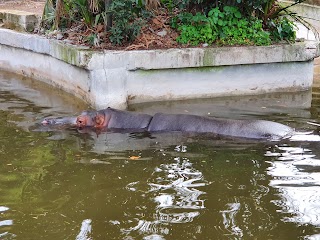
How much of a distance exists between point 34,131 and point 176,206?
3.00 meters

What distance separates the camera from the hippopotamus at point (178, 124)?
22.1 ft

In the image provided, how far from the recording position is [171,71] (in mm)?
8547

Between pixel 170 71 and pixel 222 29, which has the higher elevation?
pixel 222 29

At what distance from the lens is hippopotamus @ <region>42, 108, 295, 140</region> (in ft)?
22.1

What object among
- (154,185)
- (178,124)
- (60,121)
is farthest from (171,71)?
(154,185)

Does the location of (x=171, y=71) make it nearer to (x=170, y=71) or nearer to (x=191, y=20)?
(x=170, y=71)

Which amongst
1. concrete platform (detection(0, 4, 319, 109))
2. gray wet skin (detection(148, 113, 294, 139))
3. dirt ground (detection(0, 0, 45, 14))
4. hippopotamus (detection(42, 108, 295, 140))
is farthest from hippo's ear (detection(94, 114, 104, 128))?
dirt ground (detection(0, 0, 45, 14))

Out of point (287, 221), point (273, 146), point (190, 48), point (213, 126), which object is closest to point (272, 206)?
point (287, 221)

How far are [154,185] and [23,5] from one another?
Result: 10.8m

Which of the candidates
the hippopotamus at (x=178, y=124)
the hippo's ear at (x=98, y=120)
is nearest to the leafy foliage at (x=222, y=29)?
the hippopotamus at (x=178, y=124)

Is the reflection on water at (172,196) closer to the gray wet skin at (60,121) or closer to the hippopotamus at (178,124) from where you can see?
the hippopotamus at (178,124)

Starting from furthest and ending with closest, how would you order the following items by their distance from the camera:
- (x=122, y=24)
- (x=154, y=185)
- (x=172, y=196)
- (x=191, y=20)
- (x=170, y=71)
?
(x=191, y=20)
(x=170, y=71)
(x=122, y=24)
(x=154, y=185)
(x=172, y=196)

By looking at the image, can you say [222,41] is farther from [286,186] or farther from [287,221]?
[287,221]

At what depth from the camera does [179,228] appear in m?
4.23
